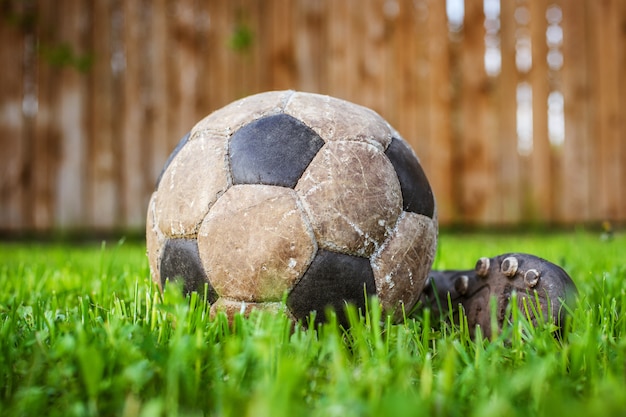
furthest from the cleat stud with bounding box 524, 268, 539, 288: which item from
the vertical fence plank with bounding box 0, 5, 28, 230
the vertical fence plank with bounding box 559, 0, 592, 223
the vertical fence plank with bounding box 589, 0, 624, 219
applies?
the vertical fence plank with bounding box 0, 5, 28, 230

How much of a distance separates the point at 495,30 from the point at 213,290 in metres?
5.05

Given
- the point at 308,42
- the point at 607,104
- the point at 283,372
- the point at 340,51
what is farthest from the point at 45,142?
the point at 607,104

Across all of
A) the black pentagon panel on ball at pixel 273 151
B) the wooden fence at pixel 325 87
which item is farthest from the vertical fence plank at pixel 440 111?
the black pentagon panel on ball at pixel 273 151

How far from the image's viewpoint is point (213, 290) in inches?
57.5

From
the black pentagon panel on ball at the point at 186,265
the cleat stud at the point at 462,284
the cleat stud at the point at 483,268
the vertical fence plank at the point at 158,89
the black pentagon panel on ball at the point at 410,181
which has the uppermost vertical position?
the vertical fence plank at the point at 158,89

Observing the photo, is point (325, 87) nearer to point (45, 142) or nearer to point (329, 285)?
point (45, 142)

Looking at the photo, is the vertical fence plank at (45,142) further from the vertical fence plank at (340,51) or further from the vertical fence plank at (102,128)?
the vertical fence plank at (340,51)

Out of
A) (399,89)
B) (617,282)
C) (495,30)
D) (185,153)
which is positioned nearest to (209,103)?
(399,89)

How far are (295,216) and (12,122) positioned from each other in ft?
16.4

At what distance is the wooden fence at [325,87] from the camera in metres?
5.36

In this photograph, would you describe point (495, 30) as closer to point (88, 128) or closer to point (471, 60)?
point (471, 60)

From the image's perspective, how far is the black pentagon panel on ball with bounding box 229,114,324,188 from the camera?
1.45 meters

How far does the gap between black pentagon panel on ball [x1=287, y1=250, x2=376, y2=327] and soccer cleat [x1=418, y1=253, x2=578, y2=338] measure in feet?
1.08

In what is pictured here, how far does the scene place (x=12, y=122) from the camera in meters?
5.36
